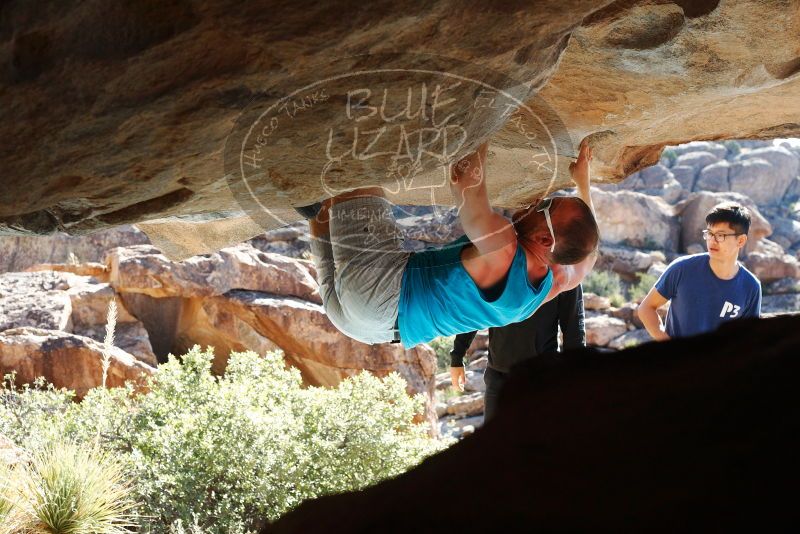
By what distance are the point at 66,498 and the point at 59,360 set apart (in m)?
4.86

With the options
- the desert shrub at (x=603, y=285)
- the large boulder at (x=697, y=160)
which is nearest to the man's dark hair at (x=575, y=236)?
the desert shrub at (x=603, y=285)

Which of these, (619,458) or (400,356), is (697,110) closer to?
(619,458)

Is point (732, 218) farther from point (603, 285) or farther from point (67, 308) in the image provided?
point (603, 285)

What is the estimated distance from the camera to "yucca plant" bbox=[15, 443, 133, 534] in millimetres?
5199

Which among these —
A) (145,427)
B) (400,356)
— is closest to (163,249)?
(145,427)

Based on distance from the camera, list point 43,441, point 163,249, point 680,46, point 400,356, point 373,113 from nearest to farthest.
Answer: point 373,113
point 680,46
point 163,249
point 43,441
point 400,356

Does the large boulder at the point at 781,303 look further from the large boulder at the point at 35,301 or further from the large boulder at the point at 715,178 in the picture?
the large boulder at the point at 35,301

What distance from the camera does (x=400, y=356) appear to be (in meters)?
11.3

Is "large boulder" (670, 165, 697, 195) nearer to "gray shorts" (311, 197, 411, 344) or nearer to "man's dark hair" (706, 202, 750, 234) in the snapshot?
"man's dark hair" (706, 202, 750, 234)

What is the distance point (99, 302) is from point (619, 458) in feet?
38.2

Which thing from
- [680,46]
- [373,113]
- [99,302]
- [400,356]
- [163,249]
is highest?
[680,46]

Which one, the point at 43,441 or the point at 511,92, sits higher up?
the point at 511,92

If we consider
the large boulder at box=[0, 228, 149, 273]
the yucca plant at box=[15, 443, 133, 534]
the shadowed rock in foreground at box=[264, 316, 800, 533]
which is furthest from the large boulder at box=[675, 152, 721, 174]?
the shadowed rock in foreground at box=[264, 316, 800, 533]

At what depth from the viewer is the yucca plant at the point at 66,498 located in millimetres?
5199
